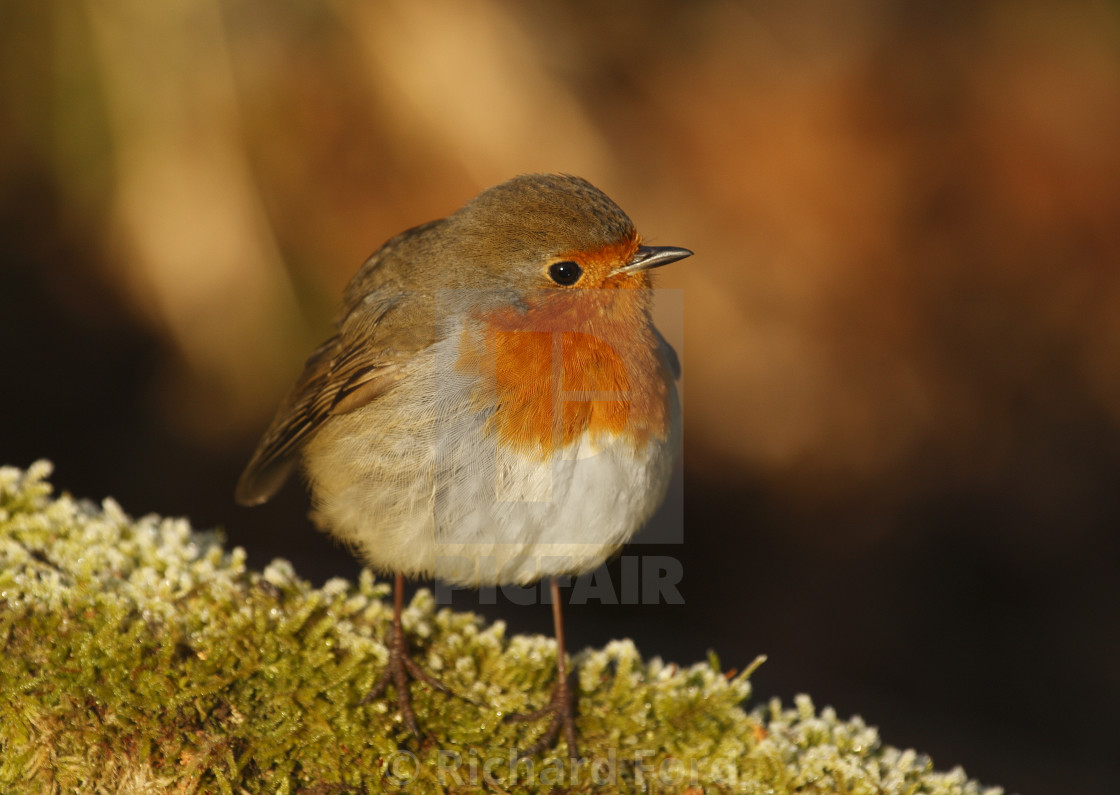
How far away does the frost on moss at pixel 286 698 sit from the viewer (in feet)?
5.87

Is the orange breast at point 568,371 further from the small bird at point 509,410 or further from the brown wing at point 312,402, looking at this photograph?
the brown wing at point 312,402

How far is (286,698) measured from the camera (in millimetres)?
1935

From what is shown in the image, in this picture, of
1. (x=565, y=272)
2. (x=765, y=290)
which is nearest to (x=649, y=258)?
(x=565, y=272)

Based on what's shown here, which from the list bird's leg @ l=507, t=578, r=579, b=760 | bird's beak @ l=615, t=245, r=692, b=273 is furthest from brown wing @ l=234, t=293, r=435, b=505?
bird's leg @ l=507, t=578, r=579, b=760

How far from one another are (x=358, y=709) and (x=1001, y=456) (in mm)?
4388

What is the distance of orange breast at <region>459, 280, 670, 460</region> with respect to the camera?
2145 mm

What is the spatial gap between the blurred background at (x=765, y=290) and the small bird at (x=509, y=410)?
191cm

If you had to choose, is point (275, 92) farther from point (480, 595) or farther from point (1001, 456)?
point (1001, 456)

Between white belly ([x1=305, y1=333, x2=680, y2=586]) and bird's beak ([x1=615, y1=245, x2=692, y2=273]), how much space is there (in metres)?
0.45

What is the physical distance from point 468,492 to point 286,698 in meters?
0.61

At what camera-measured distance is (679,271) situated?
476 centimetres

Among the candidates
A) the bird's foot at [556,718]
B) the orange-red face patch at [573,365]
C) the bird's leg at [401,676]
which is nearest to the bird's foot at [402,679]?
the bird's leg at [401,676]

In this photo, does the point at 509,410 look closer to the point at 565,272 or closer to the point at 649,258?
the point at 565,272

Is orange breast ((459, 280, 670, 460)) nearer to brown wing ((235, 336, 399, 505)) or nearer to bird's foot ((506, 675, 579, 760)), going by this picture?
brown wing ((235, 336, 399, 505))
